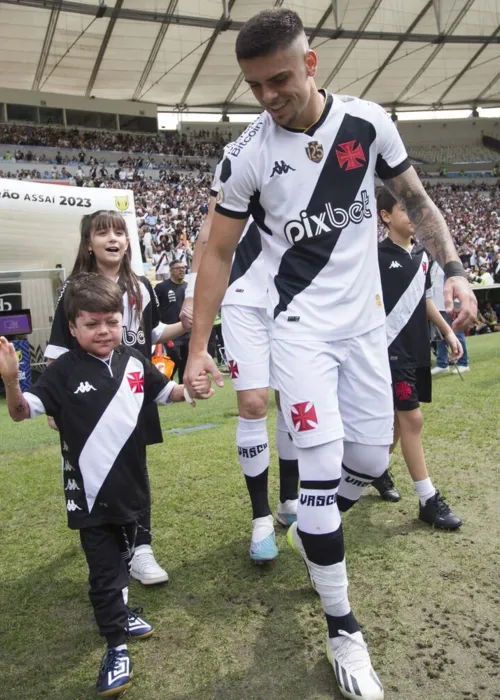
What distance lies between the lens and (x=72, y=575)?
10.4 feet

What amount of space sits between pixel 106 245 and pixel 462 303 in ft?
5.85

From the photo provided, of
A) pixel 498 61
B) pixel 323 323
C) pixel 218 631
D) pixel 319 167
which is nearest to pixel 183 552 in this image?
pixel 218 631

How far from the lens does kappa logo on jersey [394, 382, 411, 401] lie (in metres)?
3.62

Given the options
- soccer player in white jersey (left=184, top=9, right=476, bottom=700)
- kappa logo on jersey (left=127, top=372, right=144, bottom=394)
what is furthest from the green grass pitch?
kappa logo on jersey (left=127, top=372, right=144, bottom=394)

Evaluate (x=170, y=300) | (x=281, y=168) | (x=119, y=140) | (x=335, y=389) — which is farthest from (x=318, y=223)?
(x=119, y=140)

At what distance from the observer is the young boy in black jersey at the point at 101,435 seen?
93.2 inches

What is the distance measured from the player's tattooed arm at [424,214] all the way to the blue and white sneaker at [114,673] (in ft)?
6.44

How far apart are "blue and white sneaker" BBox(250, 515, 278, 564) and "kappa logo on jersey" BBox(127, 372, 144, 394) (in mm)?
1017

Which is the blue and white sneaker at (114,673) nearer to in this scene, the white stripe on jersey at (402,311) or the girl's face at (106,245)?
the girl's face at (106,245)

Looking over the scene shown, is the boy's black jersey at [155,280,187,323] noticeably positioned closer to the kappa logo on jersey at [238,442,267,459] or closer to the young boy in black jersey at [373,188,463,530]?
the young boy in black jersey at [373,188,463,530]

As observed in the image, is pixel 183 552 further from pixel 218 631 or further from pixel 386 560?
pixel 386 560

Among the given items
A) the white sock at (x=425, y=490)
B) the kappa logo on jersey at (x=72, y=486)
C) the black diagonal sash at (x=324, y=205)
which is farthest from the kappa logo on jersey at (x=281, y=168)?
the white sock at (x=425, y=490)

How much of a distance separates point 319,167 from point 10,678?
223 cm

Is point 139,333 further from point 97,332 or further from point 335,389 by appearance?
point 335,389
